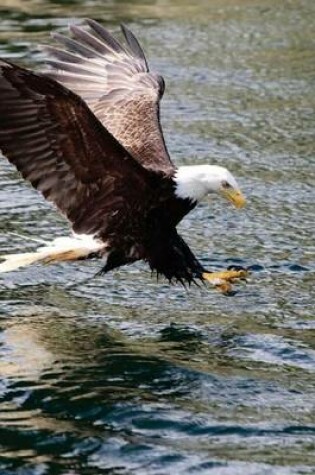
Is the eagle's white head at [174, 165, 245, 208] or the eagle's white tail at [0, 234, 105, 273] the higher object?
the eagle's white head at [174, 165, 245, 208]

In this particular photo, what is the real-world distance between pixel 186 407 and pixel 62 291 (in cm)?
165

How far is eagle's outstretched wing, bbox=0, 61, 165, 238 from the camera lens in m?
6.12

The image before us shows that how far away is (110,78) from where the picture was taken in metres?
8.22

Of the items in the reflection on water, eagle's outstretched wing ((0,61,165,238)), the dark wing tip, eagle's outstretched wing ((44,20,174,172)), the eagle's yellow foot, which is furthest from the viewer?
the dark wing tip

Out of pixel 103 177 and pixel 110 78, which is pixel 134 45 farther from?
pixel 103 177

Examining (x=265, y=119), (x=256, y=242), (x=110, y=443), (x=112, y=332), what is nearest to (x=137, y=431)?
(x=110, y=443)

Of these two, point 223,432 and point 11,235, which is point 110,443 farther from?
point 11,235

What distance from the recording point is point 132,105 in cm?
788

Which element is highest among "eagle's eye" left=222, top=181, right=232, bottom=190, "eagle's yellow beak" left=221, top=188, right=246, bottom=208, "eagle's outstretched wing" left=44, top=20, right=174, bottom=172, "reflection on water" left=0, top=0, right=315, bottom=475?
"eagle's outstretched wing" left=44, top=20, right=174, bottom=172

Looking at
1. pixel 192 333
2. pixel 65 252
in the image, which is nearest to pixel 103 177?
pixel 65 252

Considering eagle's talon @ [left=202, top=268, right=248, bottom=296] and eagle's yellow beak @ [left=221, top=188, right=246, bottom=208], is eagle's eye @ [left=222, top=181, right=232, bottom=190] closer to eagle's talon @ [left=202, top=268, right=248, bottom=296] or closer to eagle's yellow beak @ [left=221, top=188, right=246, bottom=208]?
eagle's yellow beak @ [left=221, top=188, right=246, bottom=208]

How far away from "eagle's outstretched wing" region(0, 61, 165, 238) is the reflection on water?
0.57 m

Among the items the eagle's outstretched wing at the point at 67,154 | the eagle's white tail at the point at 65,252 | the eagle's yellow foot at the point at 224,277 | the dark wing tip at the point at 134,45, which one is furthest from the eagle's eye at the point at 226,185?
the dark wing tip at the point at 134,45

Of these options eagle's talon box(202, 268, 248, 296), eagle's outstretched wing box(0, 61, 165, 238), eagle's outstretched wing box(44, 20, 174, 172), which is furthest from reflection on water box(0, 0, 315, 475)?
eagle's outstretched wing box(44, 20, 174, 172)
